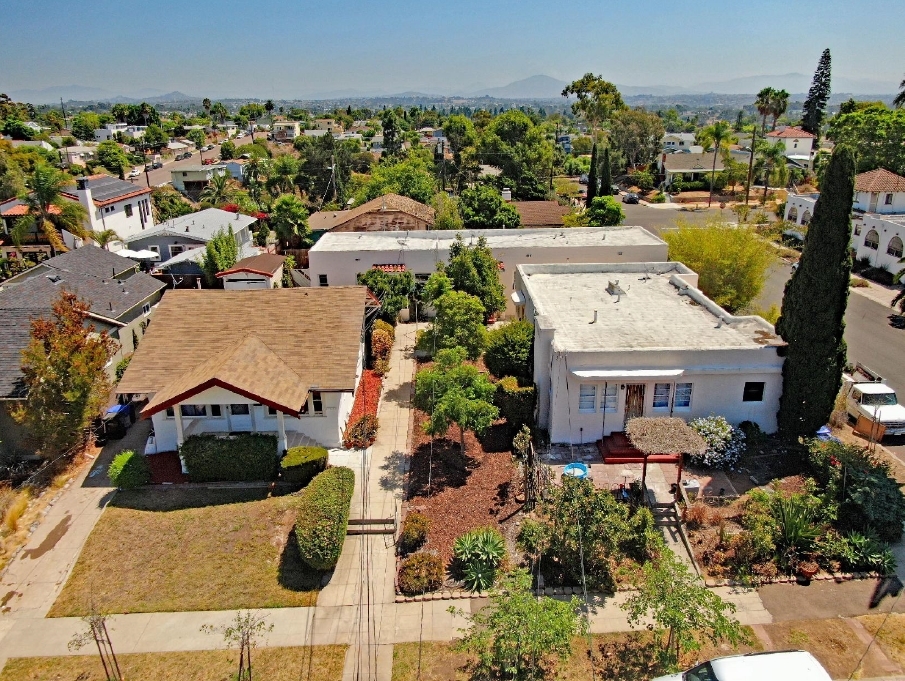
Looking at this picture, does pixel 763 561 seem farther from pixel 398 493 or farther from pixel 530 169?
pixel 530 169

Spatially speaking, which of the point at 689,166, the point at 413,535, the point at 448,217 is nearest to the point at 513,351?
the point at 413,535

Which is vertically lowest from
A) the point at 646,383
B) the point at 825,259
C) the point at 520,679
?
the point at 520,679

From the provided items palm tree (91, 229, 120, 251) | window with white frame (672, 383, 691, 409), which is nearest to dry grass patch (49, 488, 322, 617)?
window with white frame (672, 383, 691, 409)

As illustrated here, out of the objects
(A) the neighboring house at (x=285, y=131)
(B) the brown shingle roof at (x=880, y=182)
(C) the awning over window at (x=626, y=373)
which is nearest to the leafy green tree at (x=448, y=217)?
(C) the awning over window at (x=626, y=373)

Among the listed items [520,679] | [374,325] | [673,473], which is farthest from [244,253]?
[520,679]

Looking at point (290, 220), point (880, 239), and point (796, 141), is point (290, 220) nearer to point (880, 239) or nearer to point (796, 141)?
point (880, 239)

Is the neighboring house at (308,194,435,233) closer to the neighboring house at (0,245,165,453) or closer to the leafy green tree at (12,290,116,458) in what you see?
the neighboring house at (0,245,165,453)

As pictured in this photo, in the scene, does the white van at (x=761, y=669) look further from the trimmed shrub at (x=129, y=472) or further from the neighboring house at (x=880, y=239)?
the neighboring house at (x=880, y=239)
